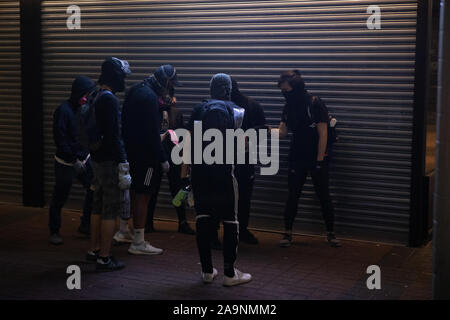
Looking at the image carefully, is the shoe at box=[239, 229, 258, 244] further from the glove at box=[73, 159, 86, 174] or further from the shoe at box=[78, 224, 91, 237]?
the glove at box=[73, 159, 86, 174]

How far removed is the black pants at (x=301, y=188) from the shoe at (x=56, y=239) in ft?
9.14

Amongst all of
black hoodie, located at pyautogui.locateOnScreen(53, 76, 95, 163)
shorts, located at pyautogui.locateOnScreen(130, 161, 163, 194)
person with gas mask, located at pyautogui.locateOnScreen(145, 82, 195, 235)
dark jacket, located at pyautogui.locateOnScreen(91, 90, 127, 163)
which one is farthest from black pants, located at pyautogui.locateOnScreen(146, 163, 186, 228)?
dark jacket, located at pyautogui.locateOnScreen(91, 90, 127, 163)

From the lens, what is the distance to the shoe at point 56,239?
8805 millimetres

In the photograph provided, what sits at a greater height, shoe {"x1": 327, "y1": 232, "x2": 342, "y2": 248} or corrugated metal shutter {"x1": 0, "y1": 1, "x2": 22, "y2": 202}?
corrugated metal shutter {"x1": 0, "y1": 1, "x2": 22, "y2": 202}

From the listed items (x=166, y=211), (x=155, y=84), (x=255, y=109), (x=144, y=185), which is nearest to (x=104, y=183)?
(x=144, y=185)

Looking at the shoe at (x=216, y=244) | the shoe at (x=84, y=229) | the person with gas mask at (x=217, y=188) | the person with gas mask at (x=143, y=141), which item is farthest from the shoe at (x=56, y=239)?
the person with gas mask at (x=217, y=188)

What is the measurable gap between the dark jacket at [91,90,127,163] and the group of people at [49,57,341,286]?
1cm

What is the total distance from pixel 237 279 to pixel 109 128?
2.03 m

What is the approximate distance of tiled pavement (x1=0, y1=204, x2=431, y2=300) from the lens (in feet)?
22.8

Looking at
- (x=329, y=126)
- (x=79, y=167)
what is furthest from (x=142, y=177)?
(x=329, y=126)

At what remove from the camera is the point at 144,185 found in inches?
324
